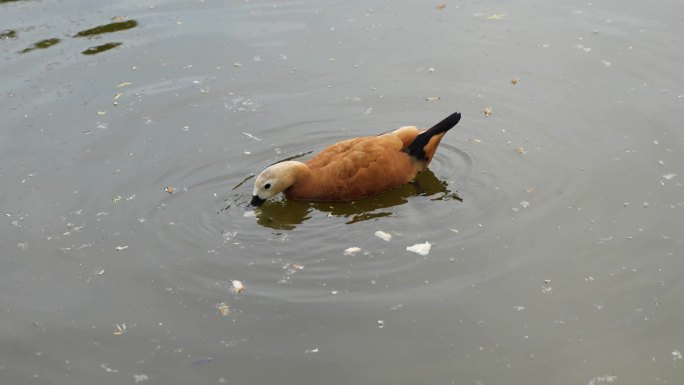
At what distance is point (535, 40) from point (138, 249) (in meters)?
5.36

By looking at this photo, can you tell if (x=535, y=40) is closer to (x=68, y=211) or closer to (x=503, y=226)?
(x=503, y=226)

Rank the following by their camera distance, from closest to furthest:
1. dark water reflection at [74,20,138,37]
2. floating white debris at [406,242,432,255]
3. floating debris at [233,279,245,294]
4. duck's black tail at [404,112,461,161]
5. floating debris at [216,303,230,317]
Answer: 1. floating debris at [216,303,230,317]
2. floating debris at [233,279,245,294]
3. floating white debris at [406,242,432,255]
4. duck's black tail at [404,112,461,161]
5. dark water reflection at [74,20,138,37]

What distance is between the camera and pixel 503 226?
693 centimetres

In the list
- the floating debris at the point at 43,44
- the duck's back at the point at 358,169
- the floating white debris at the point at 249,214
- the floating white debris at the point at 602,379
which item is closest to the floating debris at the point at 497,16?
the duck's back at the point at 358,169

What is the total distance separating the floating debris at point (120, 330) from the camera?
606 cm

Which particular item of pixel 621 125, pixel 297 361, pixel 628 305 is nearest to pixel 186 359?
pixel 297 361

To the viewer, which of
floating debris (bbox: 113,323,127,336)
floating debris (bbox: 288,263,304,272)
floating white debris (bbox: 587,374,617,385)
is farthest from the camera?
floating debris (bbox: 288,263,304,272)

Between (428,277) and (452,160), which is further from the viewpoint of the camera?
(452,160)

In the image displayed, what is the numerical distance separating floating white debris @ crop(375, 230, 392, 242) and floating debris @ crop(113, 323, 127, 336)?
6.94ft

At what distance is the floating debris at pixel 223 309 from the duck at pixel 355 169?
58.5 inches

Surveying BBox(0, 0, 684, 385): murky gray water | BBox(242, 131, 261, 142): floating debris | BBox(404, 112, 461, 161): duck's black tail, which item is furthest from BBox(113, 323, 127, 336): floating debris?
BBox(404, 112, 461, 161): duck's black tail

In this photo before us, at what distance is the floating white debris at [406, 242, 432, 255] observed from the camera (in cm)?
669

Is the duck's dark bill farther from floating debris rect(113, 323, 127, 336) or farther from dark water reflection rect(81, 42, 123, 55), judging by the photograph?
dark water reflection rect(81, 42, 123, 55)

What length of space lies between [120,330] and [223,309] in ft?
2.41
